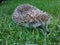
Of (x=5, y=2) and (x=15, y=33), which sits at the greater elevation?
(x=5, y=2)

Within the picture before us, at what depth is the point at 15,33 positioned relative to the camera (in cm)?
448

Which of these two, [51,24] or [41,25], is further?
[51,24]

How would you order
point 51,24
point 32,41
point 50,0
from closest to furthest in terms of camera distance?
1. point 32,41
2. point 51,24
3. point 50,0

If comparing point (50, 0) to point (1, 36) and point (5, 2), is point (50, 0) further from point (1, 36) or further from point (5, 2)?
point (1, 36)

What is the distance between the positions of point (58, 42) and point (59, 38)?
19 cm

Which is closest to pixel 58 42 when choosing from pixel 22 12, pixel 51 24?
pixel 51 24

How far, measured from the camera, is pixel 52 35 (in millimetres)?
4238

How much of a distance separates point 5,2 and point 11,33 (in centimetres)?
617

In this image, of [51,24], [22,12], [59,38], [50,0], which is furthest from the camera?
[50,0]

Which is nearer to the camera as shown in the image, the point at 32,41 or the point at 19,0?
the point at 32,41

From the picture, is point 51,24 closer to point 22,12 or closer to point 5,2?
point 22,12

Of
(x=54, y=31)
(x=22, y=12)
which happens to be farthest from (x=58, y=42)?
(x=22, y=12)

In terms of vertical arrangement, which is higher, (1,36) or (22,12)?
(22,12)

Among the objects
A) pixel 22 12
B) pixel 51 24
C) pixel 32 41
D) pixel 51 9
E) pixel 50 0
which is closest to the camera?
pixel 32 41
